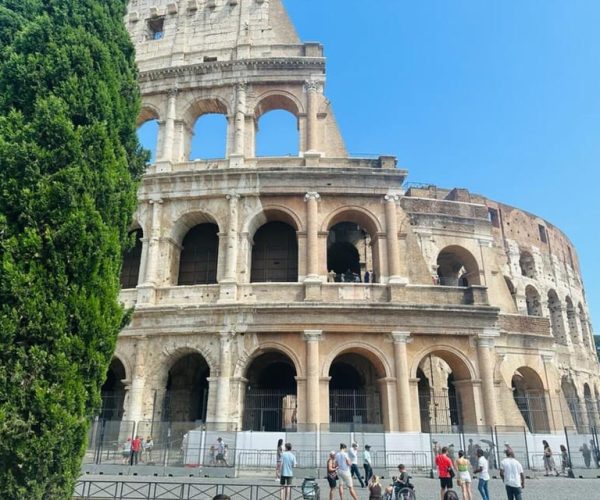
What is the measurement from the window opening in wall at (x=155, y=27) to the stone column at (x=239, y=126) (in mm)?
5315

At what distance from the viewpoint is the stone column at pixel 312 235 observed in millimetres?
14352

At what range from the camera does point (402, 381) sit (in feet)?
43.4

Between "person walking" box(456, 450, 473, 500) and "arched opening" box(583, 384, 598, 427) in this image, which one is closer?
"person walking" box(456, 450, 473, 500)

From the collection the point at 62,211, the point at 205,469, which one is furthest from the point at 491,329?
the point at 62,211

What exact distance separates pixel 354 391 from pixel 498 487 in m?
5.09

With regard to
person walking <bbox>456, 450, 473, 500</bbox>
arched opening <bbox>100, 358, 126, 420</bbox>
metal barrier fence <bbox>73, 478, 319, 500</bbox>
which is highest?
arched opening <bbox>100, 358, 126, 420</bbox>

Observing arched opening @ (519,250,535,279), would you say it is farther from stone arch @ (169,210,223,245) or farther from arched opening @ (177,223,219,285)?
stone arch @ (169,210,223,245)

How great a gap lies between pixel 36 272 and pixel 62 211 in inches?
35.7

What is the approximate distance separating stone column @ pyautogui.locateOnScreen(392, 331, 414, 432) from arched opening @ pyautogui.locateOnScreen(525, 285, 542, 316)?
1160 centimetres

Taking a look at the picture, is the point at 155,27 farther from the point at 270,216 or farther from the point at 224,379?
the point at 224,379

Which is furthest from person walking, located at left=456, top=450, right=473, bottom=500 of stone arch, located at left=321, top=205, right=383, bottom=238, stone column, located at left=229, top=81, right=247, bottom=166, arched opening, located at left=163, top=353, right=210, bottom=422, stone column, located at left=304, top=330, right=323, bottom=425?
stone column, located at left=229, top=81, right=247, bottom=166

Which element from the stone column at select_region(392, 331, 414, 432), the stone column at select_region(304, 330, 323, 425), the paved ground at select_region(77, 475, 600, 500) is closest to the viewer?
the paved ground at select_region(77, 475, 600, 500)

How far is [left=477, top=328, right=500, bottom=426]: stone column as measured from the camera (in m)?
13.4

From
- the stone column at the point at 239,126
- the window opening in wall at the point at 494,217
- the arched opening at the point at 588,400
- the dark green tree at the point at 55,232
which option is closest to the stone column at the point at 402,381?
the stone column at the point at 239,126
